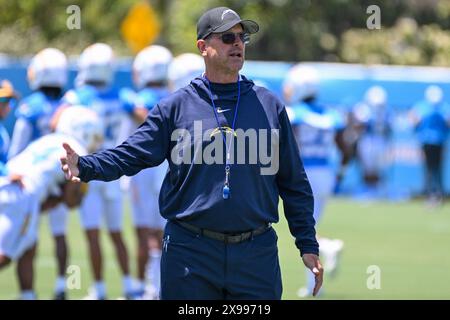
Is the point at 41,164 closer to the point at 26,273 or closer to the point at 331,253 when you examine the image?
the point at 26,273

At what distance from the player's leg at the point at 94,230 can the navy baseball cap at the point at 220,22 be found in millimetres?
4806

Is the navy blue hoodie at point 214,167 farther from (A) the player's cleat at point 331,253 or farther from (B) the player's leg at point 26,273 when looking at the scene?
(A) the player's cleat at point 331,253

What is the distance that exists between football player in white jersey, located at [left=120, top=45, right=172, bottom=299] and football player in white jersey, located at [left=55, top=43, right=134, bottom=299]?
0.16m

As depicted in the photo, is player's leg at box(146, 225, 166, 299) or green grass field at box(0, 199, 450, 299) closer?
player's leg at box(146, 225, 166, 299)

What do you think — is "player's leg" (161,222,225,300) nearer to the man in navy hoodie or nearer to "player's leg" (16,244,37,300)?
the man in navy hoodie

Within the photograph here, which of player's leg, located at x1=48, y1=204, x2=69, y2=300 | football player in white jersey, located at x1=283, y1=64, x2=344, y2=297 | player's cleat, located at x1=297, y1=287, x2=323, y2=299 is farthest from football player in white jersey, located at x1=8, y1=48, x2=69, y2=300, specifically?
football player in white jersey, located at x1=283, y1=64, x2=344, y2=297

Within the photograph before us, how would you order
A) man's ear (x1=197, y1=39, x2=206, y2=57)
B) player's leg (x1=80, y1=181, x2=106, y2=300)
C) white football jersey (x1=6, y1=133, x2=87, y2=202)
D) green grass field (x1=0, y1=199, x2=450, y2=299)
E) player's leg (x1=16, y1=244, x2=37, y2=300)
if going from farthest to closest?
green grass field (x1=0, y1=199, x2=450, y2=299)
player's leg (x1=80, y1=181, x2=106, y2=300)
player's leg (x1=16, y1=244, x2=37, y2=300)
white football jersey (x1=6, y1=133, x2=87, y2=202)
man's ear (x1=197, y1=39, x2=206, y2=57)

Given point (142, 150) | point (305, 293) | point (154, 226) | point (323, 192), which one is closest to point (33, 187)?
point (154, 226)

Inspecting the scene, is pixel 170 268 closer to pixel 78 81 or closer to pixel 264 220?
pixel 264 220

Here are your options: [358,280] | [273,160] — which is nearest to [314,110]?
[358,280]

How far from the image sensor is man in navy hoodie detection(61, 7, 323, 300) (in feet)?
20.0

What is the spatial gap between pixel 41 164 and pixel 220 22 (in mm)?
3793

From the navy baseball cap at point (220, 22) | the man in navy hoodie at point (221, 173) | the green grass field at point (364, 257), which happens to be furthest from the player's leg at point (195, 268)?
the green grass field at point (364, 257)
